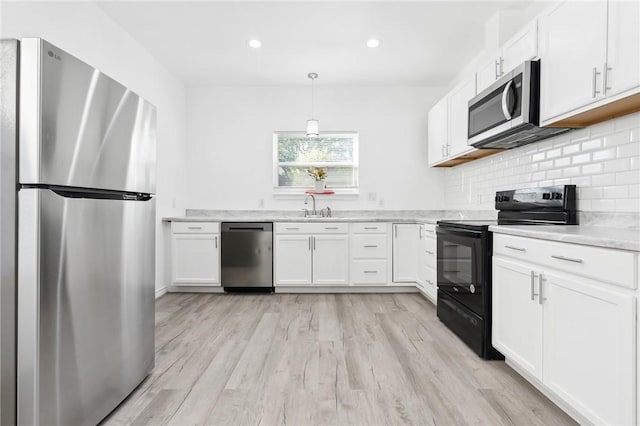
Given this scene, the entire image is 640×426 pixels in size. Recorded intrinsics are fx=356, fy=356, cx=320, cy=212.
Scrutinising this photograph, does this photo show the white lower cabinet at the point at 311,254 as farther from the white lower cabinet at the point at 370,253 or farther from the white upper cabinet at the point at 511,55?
the white upper cabinet at the point at 511,55

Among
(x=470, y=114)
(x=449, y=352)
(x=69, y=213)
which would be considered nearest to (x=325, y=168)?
(x=470, y=114)

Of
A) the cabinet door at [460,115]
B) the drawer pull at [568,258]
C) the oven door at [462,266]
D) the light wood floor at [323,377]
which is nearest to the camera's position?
the drawer pull at [568,258]

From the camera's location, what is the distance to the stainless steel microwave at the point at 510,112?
226cm

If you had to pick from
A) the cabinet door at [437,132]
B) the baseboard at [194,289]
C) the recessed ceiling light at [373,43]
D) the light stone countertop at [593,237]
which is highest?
the recessed ceiling light at [373,43]

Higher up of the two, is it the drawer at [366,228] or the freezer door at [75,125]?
the freezer door at [75,125]

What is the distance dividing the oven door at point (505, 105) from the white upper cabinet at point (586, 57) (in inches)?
3.0

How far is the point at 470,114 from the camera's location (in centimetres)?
310

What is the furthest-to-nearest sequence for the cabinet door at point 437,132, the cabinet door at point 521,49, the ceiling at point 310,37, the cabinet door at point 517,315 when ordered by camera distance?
the cabinet door at point 437,132
the ceiling at point 310,37
the cabinet door at point 521,49
the cabinet door at point 517,315

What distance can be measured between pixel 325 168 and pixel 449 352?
2.98 metres

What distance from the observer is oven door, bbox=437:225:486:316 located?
2.37m

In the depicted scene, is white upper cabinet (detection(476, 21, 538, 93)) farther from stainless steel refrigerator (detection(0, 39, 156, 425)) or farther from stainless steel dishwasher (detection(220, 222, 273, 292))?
stainless steel dishwasher (detection(220, 222, 273, 292))

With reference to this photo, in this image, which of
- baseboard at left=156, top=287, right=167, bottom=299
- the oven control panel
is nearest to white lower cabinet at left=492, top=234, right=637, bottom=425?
the oven control panel

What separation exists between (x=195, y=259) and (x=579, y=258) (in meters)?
3.68

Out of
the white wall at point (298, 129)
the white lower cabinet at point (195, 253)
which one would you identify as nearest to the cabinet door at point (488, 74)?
the white wall at point (298, 129)
